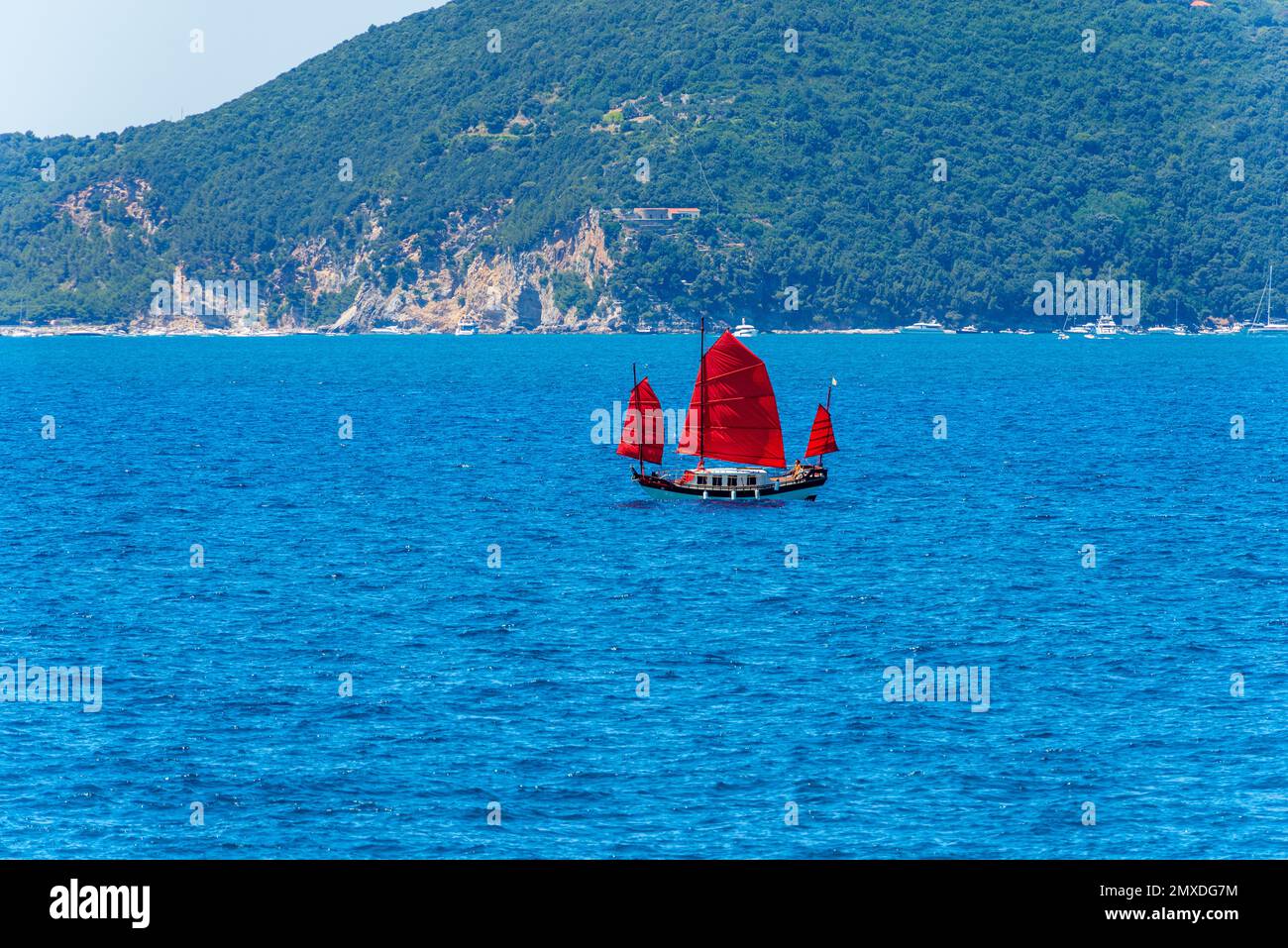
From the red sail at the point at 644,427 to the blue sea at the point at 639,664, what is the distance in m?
3.21

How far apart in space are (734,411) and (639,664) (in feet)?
147

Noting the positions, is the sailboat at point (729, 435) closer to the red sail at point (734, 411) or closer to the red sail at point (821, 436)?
the red sail at point (734, 411)

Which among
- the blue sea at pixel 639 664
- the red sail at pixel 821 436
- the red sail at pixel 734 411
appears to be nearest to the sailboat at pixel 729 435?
the red sail at pixel 734 411

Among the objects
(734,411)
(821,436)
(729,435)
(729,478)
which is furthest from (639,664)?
(821,436)

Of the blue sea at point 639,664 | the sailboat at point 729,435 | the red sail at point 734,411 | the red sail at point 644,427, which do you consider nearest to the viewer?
the blue sea at point 639,664

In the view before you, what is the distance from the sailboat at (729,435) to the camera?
94438 millimetres

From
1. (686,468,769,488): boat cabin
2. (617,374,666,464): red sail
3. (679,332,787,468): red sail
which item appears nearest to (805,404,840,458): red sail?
(679,332,787,468): red sail

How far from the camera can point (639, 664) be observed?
5241 centimetres

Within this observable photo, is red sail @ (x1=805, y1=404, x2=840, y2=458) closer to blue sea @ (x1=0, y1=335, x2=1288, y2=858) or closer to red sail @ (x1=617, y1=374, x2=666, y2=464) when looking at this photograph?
blue sea @ (x1=0, y1=335, x2=1288, y2=858)

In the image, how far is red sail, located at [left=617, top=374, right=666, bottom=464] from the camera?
312 feet

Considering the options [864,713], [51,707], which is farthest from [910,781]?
[51,707]

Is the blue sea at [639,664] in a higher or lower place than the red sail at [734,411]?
lower
